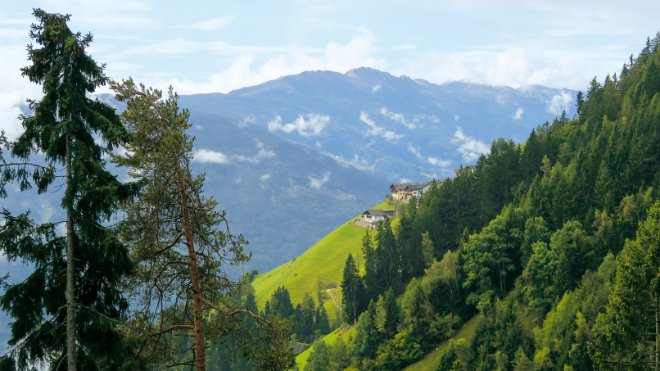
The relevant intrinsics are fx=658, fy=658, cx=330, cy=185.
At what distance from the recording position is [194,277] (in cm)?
2594

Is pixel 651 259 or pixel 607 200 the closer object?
pixel 651 259

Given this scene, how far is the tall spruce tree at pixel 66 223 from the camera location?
21.4 metres

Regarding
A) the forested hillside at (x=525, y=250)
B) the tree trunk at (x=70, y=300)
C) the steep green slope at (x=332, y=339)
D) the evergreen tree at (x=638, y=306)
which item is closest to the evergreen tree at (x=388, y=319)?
the forested hillside at (x=525, y=250)

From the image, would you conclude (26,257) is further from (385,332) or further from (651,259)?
(385,332)

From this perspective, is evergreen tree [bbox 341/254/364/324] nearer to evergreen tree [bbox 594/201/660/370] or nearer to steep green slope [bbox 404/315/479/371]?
steep green slope [bbox 404/315/479/371]

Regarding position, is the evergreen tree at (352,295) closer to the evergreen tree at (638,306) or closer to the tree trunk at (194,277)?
the evergreen tree at (638,306)

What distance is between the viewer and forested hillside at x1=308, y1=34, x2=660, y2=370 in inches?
3765

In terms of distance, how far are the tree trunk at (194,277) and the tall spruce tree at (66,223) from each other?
315cm

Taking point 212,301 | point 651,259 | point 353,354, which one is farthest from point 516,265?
point 212,301

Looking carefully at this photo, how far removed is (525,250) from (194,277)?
9191 cm

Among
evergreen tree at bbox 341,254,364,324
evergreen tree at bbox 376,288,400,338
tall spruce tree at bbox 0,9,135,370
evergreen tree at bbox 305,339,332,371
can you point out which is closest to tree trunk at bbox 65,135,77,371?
tall spruce tree at bbox 0,9,135,370

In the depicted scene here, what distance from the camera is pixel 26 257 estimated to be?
21.3 meters

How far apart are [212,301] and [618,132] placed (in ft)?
350

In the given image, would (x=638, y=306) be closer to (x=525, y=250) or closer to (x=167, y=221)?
(x=167, y=221)
